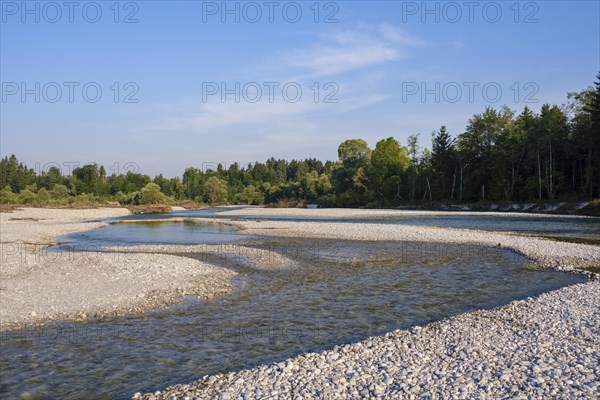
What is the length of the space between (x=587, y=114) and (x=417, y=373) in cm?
8198

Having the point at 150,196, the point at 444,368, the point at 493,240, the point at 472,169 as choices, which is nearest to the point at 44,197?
the point at 150,196

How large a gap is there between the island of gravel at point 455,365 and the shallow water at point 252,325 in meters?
1.14

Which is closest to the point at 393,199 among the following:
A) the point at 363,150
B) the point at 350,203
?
the point at 350,203

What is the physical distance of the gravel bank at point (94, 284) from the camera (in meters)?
15.1

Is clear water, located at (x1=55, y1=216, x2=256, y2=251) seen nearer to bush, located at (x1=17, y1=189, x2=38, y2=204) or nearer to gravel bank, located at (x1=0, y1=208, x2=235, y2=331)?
gravel bank, located at (x1=0, y1=208, x2=235, y2=331)

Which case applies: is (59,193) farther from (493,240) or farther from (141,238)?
(493,240)

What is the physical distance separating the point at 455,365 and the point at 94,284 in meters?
15.6

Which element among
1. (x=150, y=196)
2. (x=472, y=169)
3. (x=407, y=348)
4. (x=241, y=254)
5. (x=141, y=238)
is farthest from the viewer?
(x=150, y=196)

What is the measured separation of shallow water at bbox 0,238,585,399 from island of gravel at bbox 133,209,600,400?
1.14m

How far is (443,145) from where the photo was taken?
340 feet

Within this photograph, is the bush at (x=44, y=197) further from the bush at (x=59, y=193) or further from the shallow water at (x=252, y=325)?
the shallow water at (x=252, y=325)

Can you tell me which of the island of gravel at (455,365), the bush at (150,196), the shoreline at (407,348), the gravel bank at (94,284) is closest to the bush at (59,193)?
the bush at (150,196)

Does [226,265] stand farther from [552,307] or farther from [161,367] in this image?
[552,307]

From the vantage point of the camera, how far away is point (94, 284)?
18.6 meters
